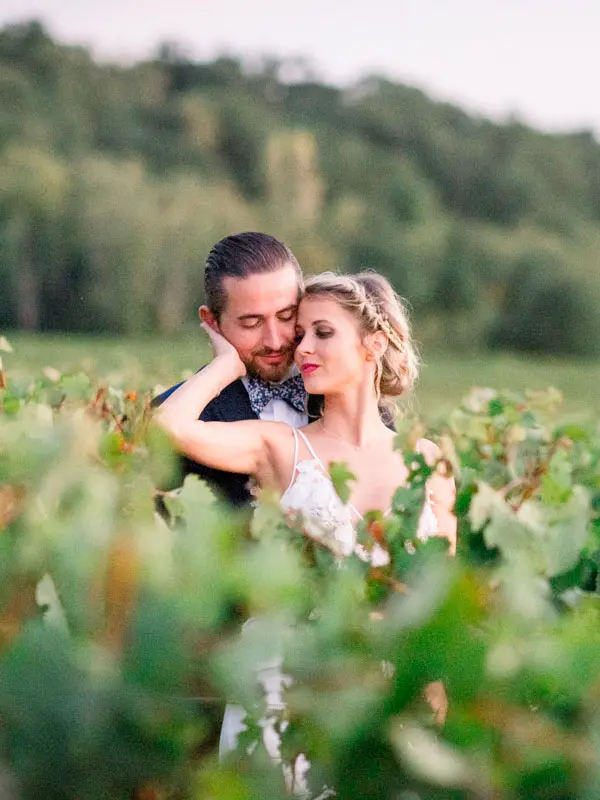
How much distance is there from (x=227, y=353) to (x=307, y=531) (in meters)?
1.91

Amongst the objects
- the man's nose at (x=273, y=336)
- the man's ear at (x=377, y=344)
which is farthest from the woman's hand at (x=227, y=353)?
the man's ear at (x=377, y=344)

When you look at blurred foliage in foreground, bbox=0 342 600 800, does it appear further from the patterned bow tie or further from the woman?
the patterned bow tie

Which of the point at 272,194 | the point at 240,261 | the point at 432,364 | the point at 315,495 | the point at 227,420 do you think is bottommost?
the point at 432,364

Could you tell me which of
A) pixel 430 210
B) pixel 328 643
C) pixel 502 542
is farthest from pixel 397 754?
pixel 430 210

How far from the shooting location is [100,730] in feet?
2.56

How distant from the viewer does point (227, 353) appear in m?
3.49

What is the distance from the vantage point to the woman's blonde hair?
3.53m

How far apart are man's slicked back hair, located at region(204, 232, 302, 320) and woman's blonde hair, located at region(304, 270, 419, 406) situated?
5.3 inches

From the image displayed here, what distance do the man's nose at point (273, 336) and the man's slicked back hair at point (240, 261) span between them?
18cm

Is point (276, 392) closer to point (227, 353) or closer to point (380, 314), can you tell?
point (227, 353)

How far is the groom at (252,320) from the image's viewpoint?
3480 mm

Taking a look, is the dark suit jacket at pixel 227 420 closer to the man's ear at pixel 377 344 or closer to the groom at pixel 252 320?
the groom at pixel 252 320

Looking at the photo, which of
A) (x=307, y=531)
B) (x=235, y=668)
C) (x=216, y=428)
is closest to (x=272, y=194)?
(x=216, y=428)

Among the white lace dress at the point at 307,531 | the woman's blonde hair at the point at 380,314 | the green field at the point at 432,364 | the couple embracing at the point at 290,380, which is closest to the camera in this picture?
the white lace dress at the point at 307,531
